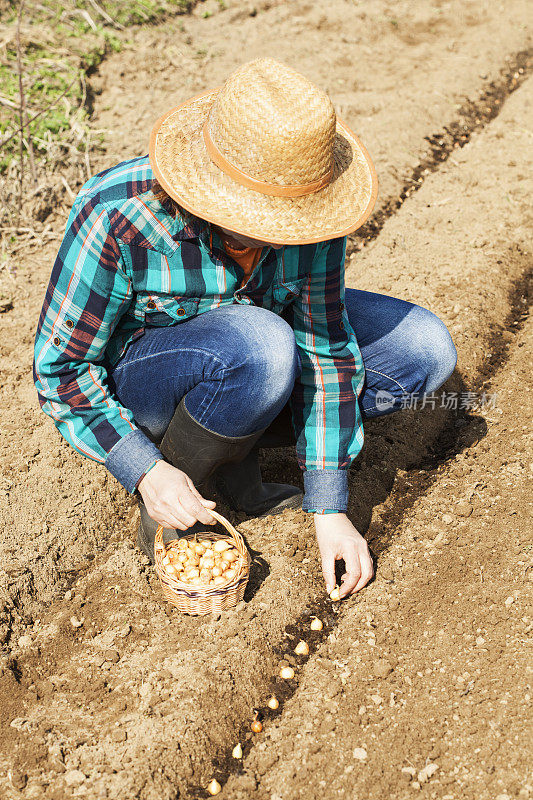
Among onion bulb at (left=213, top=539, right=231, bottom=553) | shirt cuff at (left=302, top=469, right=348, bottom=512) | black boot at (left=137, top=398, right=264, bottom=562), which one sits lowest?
onion bulb at (left=213, top=539, right=231, bottom=553)

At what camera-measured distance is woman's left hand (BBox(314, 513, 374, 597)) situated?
198 centimetres

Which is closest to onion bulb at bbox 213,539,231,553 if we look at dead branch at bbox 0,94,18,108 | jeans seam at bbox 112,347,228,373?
jeans seam at bbox 112,347,228,373

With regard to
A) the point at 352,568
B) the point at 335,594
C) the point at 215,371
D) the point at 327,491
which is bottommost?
the point at 335,594

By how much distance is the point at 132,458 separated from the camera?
5.84 feet

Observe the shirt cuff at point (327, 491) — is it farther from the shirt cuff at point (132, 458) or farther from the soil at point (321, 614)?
the shirt cuff at point (132, 458)

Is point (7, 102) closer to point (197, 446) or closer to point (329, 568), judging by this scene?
point (197, 446)

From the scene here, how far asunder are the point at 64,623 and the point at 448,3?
5.42 meters

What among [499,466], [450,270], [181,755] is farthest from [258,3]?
[181,755]

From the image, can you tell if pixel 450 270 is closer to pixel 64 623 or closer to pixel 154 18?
pixel 64 623

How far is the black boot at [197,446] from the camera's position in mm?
1925

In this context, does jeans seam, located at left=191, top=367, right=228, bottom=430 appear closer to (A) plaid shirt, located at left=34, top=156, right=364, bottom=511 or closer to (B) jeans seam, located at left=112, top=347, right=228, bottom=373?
(B) jeans seam, located at left=112, top=347, right=228, bottom=373

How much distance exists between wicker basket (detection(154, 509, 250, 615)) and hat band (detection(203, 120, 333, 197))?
2.80 feet

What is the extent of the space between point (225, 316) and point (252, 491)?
2.26 feet

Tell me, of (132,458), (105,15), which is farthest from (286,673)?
(105,15)
